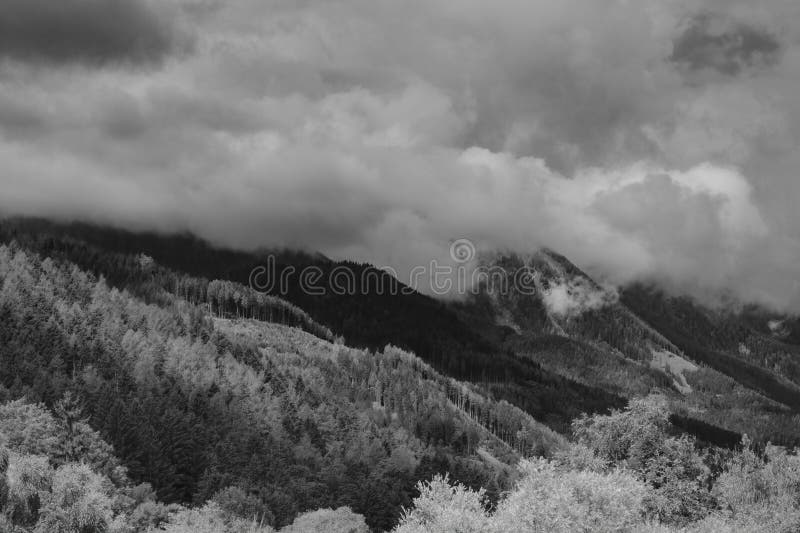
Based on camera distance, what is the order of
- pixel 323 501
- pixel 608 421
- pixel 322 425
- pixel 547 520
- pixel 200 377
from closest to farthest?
pixel 547 520, pixel 608 421, pixel 323 501, pixel 200 377, pixel 322 425

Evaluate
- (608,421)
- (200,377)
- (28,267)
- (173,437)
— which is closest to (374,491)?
(173,437)

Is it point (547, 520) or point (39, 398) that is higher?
point (547, 520)

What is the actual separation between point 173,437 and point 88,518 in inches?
2317

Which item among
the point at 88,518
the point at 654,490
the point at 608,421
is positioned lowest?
the point at 88,518

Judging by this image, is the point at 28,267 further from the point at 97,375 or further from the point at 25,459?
the point at 25,459

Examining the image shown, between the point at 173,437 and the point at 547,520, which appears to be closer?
the point at 547,520

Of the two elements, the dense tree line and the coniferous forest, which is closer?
the coniferous forest

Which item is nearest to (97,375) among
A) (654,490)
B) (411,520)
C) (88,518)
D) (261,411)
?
(261,411)

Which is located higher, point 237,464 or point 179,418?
point 179,418

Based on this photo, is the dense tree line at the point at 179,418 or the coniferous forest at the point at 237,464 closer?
the coniferous forest at the point at 237,464

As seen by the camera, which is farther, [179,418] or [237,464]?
[179,418]

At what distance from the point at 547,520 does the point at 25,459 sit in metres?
64.4

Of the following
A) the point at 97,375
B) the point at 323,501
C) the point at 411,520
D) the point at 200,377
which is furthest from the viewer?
the point at 200,377

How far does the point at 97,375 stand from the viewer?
150m
